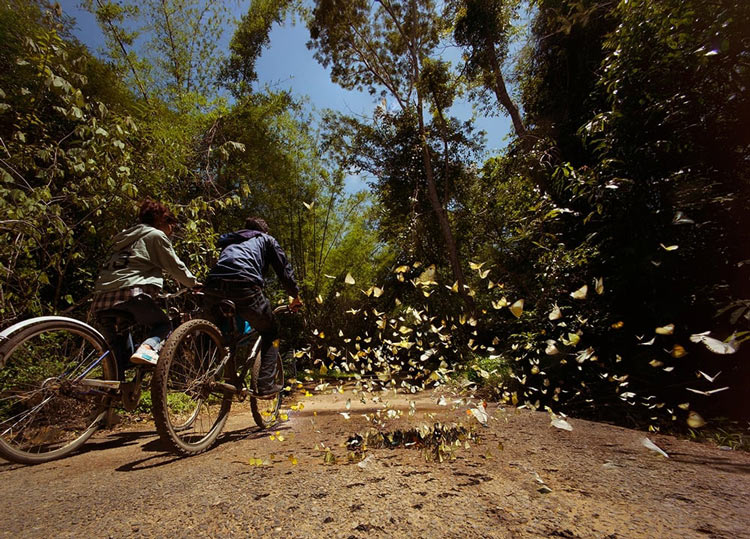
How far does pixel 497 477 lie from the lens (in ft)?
3.97

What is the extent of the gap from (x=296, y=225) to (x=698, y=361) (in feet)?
20.3

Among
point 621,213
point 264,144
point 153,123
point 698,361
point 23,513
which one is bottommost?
point 23,513

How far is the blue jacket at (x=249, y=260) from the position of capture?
199 centimetres

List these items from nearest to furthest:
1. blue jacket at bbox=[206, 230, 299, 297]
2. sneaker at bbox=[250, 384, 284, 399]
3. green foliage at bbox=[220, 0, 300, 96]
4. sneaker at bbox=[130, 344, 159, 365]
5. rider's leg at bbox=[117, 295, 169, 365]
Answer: sneaker at bbox=[130, 344, 159, 365] < rider's leg at bbox=[117, 295, 169, 365] < blue jacket at bbox=[206, 230, 299, 297] < sneaker at bbox=[250, 384, 284, 399] < green foliage at bbox=[220, 0, 300, 96]

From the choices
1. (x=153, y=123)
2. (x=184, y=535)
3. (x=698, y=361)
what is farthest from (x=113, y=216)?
(x=698, y=361)

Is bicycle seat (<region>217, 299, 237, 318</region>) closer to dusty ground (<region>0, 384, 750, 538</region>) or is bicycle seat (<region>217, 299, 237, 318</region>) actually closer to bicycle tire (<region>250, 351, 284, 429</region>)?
bicycle tire (<region>250, 351, 284, 429</region>)

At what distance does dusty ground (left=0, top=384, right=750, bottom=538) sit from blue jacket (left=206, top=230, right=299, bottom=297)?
98cm

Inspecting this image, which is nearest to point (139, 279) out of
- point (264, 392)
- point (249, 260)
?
point (249, 260)

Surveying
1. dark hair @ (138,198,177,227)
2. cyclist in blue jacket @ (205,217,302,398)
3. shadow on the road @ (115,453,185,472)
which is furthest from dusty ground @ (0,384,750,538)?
dark hair @ (138,198,177,227)

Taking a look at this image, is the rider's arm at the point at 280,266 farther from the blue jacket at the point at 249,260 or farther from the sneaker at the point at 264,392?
the sneaker at the point at 264,392

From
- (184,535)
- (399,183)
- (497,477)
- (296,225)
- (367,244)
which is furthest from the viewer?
(367,244)

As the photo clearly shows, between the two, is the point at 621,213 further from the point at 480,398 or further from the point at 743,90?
the point at 480,398

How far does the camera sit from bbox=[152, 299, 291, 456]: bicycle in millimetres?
1525

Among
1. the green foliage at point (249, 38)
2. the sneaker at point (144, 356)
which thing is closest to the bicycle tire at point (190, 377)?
the sneaker at point (144, 356)
